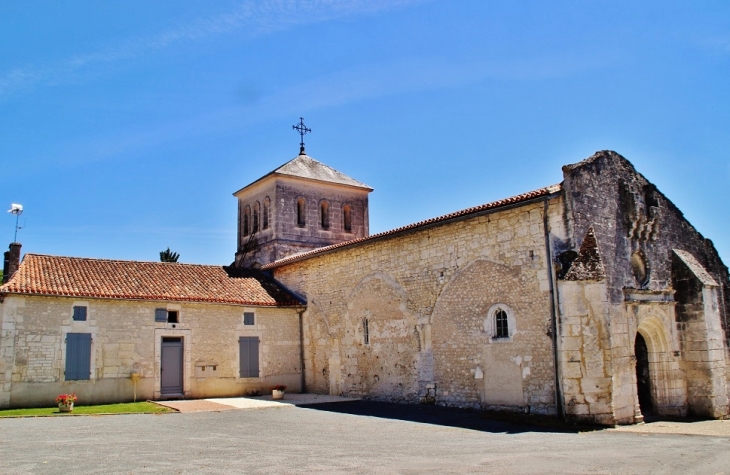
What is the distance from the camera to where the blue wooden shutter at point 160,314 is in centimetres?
1873

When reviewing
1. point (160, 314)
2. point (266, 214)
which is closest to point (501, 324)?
point (160, 314)

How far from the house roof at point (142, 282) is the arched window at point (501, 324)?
29.6ft

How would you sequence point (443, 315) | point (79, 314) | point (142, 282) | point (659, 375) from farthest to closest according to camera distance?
point (142, 282) < point (79, 314) < point (443, 315) < point (659, 375)

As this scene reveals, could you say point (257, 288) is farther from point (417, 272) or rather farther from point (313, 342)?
point (417, 272)

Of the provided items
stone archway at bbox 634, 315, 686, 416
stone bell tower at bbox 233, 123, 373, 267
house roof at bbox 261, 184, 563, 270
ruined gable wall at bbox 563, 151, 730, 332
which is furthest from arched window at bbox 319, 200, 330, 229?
stone archway at bbox 634, 315, 686, 416

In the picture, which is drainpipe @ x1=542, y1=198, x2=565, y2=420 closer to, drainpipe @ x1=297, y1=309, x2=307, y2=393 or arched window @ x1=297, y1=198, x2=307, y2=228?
drainpipe @ x1=297, y1=309, x2=307, y2=393

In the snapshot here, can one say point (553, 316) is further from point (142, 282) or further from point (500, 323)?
point (142, 282)

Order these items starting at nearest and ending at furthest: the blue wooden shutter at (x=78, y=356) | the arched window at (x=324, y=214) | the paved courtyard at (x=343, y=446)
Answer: the paved courtyard at (x=343, y=446) < the blue wooden shutter at (x=78, y=356) < the arched window at (x=324, y=214)

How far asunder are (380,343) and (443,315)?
9.44 ft

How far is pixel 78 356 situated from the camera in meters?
17.2

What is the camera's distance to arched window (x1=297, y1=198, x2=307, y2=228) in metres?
26.1

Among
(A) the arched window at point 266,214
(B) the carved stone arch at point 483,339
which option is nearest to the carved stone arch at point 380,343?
(B) the carved stone arch at point 483,339

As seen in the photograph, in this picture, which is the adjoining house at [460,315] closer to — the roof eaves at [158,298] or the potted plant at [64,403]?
the roof eaves at [158,298]

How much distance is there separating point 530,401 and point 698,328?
5.11 m
